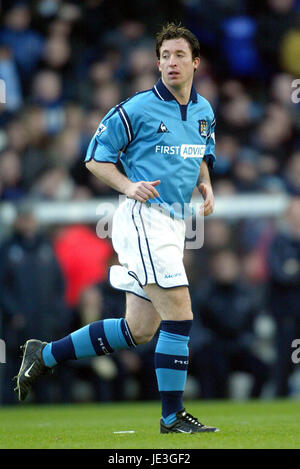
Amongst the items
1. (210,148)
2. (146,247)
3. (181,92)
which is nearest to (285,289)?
(210,148)

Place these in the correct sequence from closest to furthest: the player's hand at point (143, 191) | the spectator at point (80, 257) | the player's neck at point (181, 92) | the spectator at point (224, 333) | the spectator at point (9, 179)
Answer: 1. the player's hand at point (143, 191)
2. the player's neck at point (181, 92)
3. the spectator at point (224, 333)
4. the spectator at point (80, 257)
5. the spectator at point (9, 179)

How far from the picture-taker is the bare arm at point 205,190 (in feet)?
19.6

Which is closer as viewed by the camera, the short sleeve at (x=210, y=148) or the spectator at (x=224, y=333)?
the short sleeve at (x=210, y=148)

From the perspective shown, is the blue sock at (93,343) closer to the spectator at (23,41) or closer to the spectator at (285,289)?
the spectator at (285,289)

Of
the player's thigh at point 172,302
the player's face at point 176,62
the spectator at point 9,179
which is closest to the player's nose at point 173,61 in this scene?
the player's face at point 176,62

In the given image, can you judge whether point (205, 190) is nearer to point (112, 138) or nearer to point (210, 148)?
point (210, 148)

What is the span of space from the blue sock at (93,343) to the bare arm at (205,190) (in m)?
0.82

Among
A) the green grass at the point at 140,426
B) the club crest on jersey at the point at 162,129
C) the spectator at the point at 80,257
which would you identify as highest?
the club crest on jersey at the point at 162,129

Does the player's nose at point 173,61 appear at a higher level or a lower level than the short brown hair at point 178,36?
lower

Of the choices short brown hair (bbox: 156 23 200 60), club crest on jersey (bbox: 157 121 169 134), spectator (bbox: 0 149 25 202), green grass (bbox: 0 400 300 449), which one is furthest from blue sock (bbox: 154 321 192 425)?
spectator (bbox: 0 149 25 202)

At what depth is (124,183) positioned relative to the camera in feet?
18.7
